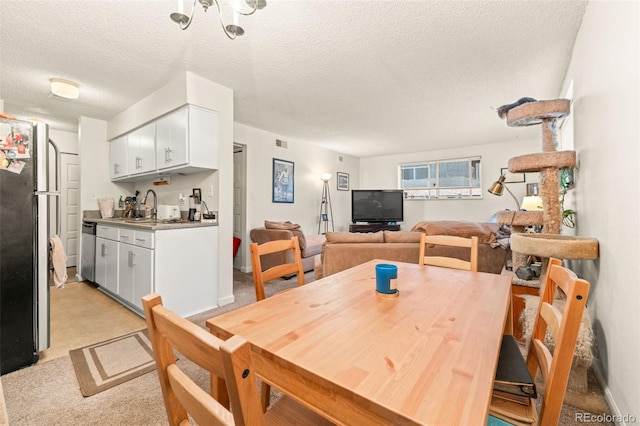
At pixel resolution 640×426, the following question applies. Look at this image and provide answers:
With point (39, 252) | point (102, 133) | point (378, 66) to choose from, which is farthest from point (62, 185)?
point (378, 66)

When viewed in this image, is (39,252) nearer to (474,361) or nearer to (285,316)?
(285,316)

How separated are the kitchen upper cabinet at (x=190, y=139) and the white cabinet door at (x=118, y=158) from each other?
3.79ft

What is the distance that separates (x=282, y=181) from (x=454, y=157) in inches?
149

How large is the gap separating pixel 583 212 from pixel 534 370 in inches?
58.0

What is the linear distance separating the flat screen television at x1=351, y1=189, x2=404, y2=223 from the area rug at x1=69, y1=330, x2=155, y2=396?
487 centimetres

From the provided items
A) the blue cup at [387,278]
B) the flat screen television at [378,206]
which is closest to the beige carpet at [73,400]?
the blue cup at [387,278]

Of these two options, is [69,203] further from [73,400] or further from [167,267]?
[73,400]

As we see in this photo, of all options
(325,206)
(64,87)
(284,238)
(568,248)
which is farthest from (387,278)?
(325,206)

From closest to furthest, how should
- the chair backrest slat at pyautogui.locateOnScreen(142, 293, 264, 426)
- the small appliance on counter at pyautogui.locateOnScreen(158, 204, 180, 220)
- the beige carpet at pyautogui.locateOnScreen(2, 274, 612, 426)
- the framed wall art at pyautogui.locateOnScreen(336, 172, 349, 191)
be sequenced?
1. the chair backrest slat at pyautogui.locateOnScreen(142, 293, 264, 426)
2. the beige carpet at pyautogui.locateOnScreen(2, 274, 612, 426)
3. the small appliance on counter at pyautogui.locateOnScreen(158, 204, 180, 220)
4. the framed wall art at pyautogui.locateOnScreen(336, 172, 349, 191)

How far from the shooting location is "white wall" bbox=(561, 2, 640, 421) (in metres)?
1.19

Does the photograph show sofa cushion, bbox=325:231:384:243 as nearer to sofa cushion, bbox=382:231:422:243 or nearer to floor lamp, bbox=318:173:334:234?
sofa cushion, bbox=382:231:422:243

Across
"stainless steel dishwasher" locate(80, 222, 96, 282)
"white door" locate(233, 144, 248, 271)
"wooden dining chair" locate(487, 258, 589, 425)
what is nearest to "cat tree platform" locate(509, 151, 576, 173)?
"wooden dining chair" locate(487, 258, 589, 425)

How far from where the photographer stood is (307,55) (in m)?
2.46

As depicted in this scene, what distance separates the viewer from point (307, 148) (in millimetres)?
5750
